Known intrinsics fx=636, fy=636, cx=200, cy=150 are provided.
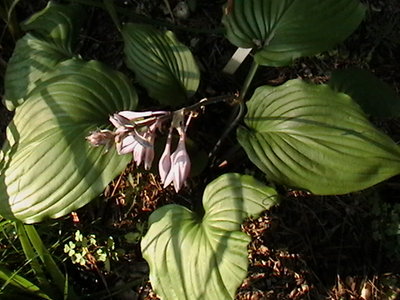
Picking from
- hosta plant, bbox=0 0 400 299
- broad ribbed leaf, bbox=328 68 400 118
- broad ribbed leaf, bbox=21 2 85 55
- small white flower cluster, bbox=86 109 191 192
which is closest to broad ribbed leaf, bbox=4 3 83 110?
broad ribbed leaf, bbox=21 2 85 55

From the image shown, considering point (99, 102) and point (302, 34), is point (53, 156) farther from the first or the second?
point (302, 34)

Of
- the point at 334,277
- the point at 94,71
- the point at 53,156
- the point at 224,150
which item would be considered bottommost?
the point at 334,277

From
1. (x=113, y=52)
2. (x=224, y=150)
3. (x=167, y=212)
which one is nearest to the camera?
(x=167, y=212)

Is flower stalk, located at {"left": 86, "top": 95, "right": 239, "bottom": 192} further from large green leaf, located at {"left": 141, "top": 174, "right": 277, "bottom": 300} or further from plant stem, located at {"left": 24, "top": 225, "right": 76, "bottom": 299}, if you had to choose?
plant stem, located at {"left": 24, "top": 225, "right": 76, "bottom": 299}

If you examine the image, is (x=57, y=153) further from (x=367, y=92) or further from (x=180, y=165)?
(x=367, y=92)

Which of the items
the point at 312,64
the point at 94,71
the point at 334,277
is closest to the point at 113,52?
the point at 94,71

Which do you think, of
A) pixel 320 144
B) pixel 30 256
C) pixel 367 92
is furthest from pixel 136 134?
pixel 367 92
